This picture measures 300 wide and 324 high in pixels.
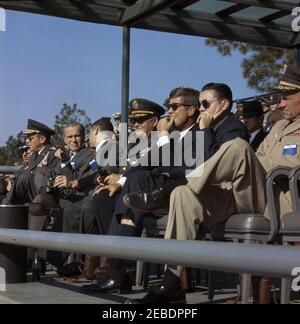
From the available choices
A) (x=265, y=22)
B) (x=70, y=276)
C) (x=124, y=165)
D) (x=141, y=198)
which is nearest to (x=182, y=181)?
(x=141, y=198)

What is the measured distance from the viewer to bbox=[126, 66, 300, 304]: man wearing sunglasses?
3.78m

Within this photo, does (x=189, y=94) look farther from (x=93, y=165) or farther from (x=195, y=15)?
(x=195, y=15)

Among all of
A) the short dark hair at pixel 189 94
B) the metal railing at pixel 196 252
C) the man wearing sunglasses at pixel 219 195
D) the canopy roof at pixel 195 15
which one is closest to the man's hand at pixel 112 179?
the short dark hair at pixel 189 94

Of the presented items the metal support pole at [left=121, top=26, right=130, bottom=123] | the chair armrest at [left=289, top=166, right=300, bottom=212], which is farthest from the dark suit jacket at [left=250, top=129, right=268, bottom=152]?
the metal support pole at [left=121, top=26, right=130, bottom=123]

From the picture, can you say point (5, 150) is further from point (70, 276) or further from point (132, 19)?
point (70, 276)

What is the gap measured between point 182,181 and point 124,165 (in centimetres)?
126

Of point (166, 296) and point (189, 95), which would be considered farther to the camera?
point (189, 95)

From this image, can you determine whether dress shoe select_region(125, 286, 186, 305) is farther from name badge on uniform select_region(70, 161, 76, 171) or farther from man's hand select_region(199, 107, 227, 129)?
name badge on uniform select_region(70, 161, 76, 171)

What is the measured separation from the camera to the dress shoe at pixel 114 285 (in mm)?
4617

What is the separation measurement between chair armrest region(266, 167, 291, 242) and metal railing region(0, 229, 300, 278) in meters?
1.53

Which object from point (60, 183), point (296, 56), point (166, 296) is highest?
point (296, 56)

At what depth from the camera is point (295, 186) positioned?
350cm

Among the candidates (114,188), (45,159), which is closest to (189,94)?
(114,188)

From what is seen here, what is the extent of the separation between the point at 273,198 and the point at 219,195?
37 centimetres
